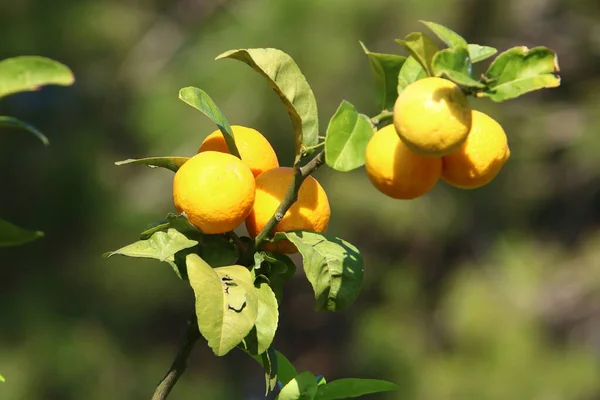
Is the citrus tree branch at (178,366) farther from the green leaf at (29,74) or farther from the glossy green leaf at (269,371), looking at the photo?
the green leaf at (29,74)

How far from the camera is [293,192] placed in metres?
0.49

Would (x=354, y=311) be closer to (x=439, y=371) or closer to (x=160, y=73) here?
(x=439, y=371)

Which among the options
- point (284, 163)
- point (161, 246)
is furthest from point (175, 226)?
point (284, 163)

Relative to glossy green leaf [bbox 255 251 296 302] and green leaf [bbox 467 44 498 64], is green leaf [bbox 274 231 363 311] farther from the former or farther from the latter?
green leaf [bbox 467 44 498 64]

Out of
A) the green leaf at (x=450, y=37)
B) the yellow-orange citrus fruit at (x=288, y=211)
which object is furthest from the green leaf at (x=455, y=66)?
the yellow-orange citrus fruit at (x=288, y=211)

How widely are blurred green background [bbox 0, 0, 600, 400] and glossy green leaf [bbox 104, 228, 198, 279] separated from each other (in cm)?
238

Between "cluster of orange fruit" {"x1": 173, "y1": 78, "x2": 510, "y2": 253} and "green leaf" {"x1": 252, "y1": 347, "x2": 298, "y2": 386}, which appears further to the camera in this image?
"green leaf" {"x1": 252, "y1": 347, "x2": 298, "y2": 386}

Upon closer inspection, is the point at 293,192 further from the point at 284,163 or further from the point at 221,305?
the point at 284,163

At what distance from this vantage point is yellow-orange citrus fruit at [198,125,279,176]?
0.58 meters

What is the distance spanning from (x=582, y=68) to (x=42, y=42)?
7.98 ft

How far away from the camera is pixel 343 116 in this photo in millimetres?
495

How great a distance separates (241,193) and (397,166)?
0.32 ft

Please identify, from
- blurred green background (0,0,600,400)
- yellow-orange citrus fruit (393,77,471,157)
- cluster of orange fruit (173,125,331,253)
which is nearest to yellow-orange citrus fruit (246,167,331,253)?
cluster of orange fruit (173,125,331,253)

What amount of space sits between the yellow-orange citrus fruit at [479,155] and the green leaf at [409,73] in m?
0.04
